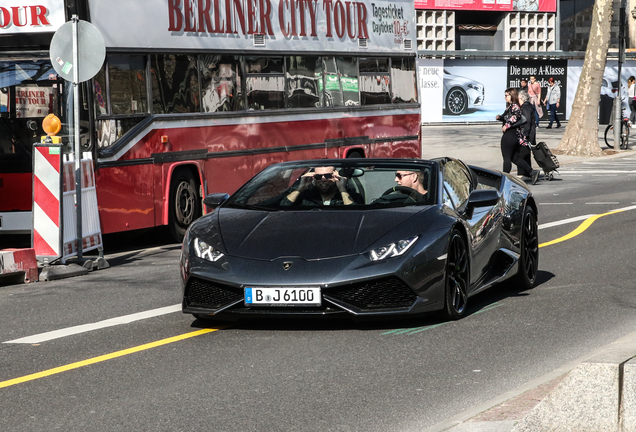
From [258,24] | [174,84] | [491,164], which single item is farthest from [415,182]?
[491,164]

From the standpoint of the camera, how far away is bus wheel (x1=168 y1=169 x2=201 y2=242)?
45.6ft

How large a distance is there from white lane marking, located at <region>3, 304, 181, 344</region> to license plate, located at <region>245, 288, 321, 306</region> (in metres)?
1.37

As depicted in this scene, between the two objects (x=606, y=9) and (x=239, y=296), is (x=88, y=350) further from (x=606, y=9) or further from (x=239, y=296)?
(x=606, y=9)

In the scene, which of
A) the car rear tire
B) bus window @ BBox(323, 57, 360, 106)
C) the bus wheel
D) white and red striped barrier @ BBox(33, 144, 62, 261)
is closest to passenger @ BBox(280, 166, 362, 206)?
the car rear tire

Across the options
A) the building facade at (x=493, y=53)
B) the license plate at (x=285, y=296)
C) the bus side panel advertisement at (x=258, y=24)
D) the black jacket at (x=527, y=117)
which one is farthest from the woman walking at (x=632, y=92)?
the license plate at (x=285, y=296)

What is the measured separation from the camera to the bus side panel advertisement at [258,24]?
43.0 ft

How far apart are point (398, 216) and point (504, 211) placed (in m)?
1.67

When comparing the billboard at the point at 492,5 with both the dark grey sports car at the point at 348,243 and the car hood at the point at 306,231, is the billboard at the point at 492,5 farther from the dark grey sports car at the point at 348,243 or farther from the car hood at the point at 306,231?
the car hood at the point at 306,231

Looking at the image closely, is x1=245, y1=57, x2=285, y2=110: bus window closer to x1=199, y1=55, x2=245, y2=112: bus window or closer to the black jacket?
x1=199, y1=55, x2=245, y2=112: bus window

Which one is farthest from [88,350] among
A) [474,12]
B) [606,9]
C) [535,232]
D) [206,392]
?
[474,12]

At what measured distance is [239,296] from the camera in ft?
23.9

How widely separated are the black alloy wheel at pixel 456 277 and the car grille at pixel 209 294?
1.43 m

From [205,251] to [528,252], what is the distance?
3.14 m

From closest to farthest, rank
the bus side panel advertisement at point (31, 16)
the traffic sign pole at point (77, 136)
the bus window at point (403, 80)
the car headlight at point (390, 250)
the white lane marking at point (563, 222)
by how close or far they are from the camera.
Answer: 1. the car headlight at point (390, 250)
2. the traffic sign pole at point (77, 136)
3. the bus side panel advertisement at point (31, 16)
4. the white lane marking at point (563, 222)
5. the bus window at point (403, 80)
